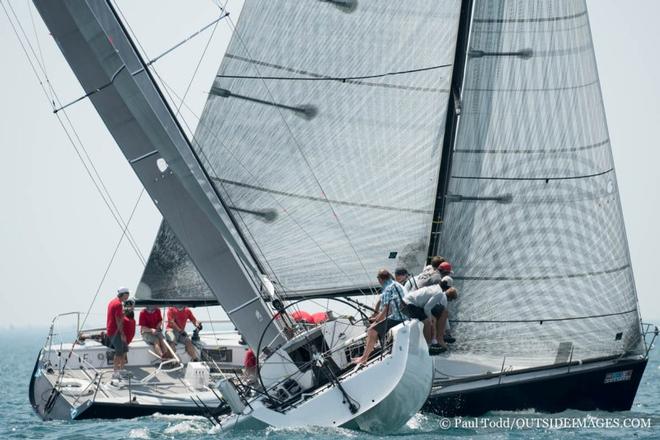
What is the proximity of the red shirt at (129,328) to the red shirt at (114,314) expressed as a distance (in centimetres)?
27

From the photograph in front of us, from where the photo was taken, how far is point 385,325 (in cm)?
1502

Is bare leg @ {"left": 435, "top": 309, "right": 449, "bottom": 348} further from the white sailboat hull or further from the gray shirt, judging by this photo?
the white sailboat hull

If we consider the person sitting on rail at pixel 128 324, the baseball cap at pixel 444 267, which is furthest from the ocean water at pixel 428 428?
the baseball cap at pixel 444 267

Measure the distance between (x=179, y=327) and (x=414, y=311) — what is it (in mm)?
6859

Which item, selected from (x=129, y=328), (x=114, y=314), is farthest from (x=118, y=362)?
(x=114, y=314)

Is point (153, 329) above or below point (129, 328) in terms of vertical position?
below

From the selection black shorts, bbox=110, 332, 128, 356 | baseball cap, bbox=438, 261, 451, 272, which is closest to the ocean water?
black shorts, bbox=110, 332, 128, 356

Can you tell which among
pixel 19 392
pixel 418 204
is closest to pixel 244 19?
pixel 418 204

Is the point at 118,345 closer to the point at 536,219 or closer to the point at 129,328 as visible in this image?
the point at 129,328

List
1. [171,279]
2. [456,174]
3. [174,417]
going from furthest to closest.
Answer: [171,279], [456,174], [174,417]

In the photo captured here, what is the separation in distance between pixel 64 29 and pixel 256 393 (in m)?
4.96

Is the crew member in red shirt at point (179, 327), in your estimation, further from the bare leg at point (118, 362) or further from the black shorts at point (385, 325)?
the black shorts at point (385, 325)

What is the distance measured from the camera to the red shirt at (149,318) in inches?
815

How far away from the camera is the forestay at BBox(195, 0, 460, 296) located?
761 inches
